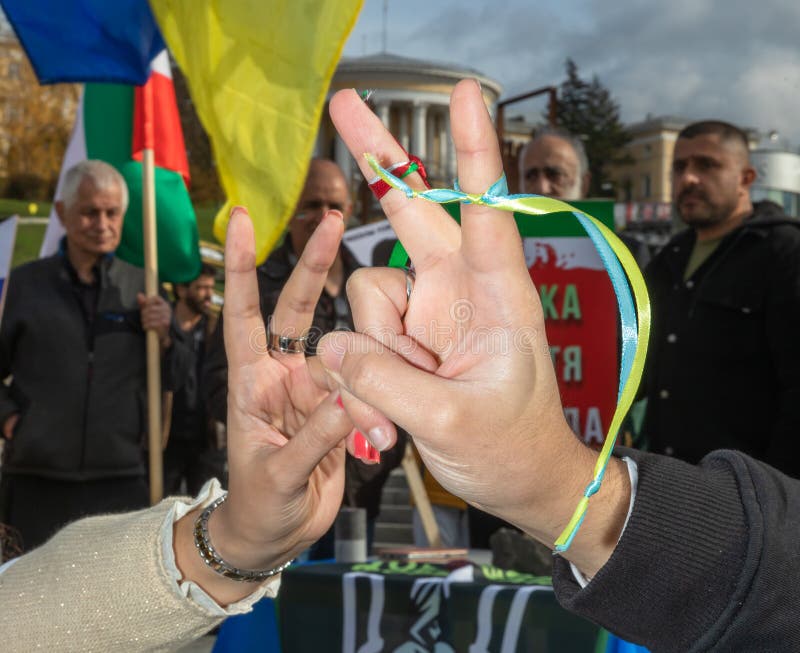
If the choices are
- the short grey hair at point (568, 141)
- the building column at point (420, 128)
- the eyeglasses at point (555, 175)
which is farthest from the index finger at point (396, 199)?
the building column at point (420, 128)

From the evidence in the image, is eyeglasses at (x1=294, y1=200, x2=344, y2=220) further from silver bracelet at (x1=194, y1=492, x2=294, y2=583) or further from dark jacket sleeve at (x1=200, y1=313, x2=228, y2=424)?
silver bracelet at (x1=194, y1=492, x2=294, y2=583)

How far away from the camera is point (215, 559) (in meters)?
1.31

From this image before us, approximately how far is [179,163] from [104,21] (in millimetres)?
893

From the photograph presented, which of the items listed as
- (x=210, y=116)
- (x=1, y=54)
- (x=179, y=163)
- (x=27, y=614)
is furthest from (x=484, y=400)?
(x=1, y=54)

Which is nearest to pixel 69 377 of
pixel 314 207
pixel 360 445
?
pixel 314 207

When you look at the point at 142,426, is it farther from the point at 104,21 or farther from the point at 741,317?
the point at 741,317

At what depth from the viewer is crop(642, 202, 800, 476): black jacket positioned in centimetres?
309

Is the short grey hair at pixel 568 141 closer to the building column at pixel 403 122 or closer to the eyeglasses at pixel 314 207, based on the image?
the eyeglasses at pixel 314 207

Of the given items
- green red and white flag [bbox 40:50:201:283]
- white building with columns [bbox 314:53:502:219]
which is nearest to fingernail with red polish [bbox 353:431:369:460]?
green red and white flag [bbox 40:50:201:283]

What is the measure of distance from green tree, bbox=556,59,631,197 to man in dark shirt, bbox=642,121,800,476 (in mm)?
37474

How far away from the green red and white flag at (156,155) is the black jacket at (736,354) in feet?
7.77

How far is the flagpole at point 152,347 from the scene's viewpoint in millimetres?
3469

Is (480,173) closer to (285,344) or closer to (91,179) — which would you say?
(285,344)

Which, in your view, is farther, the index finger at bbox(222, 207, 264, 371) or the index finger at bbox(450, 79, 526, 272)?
the index finger at bbox(222, 207, 264, 371)
